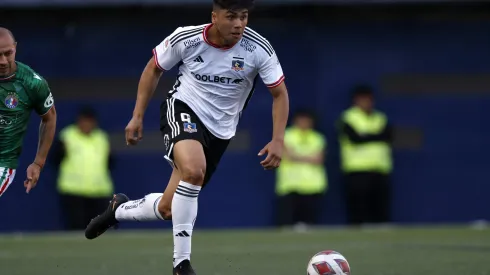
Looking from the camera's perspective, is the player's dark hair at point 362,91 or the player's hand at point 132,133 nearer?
the player's hand at point 132,133

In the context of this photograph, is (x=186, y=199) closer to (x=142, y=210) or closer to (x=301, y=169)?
(x=142, y=210)

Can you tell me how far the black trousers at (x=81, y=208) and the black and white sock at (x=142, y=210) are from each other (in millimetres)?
7579

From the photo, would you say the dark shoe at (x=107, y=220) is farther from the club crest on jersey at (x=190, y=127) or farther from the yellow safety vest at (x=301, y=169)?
the yellow safety vest at (x=301, y=169)

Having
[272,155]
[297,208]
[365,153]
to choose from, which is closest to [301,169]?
[297,208]

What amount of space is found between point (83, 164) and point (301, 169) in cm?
314

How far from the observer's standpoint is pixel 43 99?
8.44 m

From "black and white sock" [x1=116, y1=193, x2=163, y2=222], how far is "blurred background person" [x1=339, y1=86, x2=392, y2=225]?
7.75 meters

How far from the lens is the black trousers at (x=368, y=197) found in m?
16.5

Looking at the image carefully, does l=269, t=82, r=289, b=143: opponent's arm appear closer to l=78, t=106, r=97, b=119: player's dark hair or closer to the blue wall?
l=78, t=106, r=97, b=119: player's dark hair

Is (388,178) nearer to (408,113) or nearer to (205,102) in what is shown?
(408,113)

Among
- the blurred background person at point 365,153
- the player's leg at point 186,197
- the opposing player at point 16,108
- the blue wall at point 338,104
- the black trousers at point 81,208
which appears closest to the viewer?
the player's leg at point 186,197

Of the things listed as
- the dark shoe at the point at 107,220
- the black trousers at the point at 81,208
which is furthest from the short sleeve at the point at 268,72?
the black trousers at the point at 81,208

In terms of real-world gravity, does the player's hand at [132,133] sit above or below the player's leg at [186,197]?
above

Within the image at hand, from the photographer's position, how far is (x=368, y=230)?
607 inches
